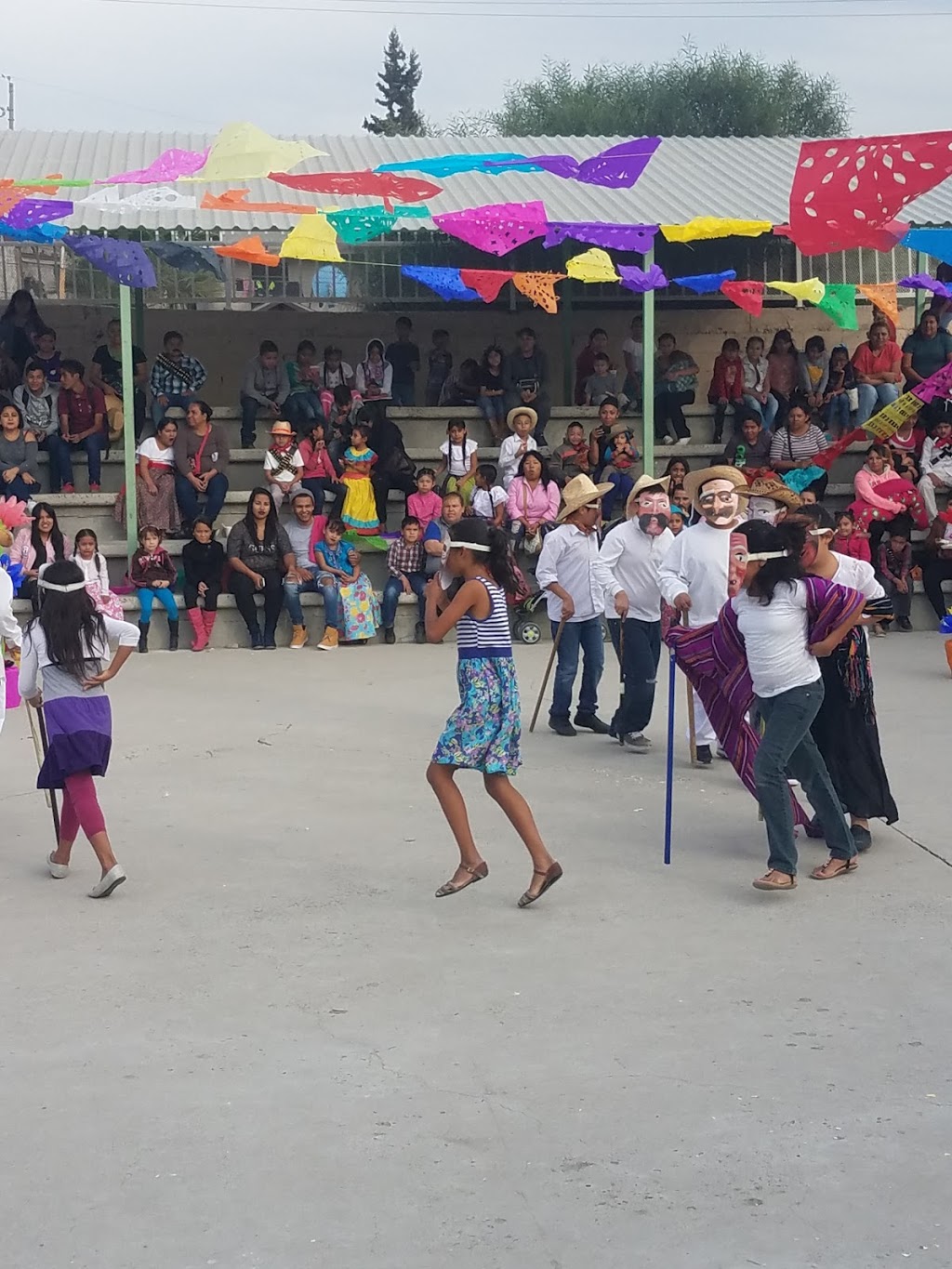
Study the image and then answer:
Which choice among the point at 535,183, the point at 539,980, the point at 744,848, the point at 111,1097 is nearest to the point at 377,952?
the point at 539,980

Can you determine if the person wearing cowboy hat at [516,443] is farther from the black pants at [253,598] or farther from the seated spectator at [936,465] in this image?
the seated spectator at [936,465]

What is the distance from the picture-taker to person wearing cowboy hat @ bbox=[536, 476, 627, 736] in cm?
946

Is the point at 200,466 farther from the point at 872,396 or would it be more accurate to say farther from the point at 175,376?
the point at 872,396

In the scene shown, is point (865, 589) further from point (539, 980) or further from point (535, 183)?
point (535, 183)

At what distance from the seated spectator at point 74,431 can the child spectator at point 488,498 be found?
350cm

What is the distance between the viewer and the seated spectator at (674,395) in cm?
1639

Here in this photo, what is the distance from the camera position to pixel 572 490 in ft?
31.1

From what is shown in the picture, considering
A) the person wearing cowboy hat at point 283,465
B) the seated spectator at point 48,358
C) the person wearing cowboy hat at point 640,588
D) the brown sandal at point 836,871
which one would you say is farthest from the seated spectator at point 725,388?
the brown sandal at point 836,871

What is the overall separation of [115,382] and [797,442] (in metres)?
6.87

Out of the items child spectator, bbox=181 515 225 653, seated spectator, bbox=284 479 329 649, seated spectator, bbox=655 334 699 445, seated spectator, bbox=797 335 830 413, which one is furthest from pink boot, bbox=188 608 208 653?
seated spectator, bbox=797 335 830 413

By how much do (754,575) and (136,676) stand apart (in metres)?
6.73

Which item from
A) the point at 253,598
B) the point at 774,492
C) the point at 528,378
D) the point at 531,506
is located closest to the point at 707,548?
the point at 774,492

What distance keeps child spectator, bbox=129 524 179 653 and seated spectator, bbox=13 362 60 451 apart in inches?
73.7

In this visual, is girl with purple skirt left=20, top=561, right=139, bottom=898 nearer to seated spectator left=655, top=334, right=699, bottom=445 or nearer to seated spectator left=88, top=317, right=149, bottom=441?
seated spectator left=88, top=317, right=149, bottom=441
